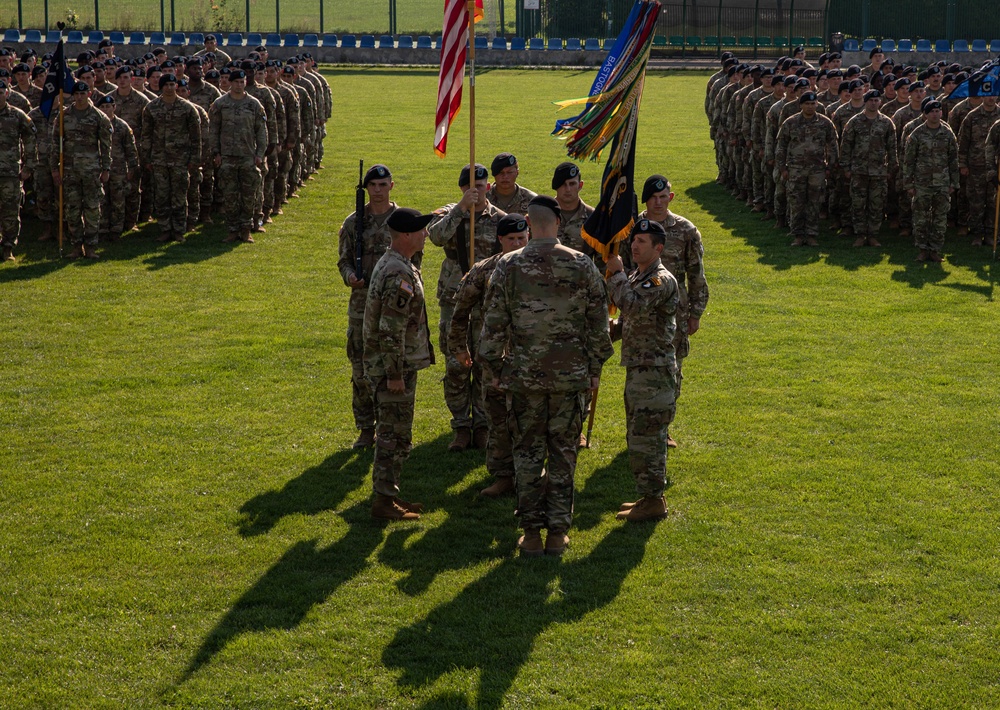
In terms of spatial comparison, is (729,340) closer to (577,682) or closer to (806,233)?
(806,233)

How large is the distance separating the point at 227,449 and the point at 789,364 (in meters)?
6.00

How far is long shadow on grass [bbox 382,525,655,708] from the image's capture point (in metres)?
6.27

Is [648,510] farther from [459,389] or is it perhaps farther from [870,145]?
[870,145]

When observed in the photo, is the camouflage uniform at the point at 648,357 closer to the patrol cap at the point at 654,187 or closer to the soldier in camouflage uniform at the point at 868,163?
the patrol cap at the point at 654,187

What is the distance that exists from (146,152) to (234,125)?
151 centimetres

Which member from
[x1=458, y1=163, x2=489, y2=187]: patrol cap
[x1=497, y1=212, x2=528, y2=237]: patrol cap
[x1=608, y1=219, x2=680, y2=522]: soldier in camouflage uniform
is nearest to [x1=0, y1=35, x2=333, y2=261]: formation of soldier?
[x1=458, y1=163, x2=489, y2=187]: patrol cap

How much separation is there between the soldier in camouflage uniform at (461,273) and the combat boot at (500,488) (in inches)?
40.3

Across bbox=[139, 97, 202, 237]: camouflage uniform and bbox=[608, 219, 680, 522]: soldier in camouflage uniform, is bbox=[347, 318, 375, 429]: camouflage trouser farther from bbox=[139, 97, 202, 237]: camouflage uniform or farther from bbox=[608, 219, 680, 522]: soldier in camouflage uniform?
bbox=[139, 97, 202, 237]: camouflage uniform

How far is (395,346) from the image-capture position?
313 inches

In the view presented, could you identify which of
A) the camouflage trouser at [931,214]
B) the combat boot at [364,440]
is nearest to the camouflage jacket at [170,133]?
the combat boot at [364,440]

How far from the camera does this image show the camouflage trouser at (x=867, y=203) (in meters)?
17.6

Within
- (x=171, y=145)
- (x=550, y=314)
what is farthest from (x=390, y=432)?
(x=171, y=145)

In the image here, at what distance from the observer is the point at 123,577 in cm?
734

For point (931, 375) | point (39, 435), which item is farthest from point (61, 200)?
point (931, 375)
